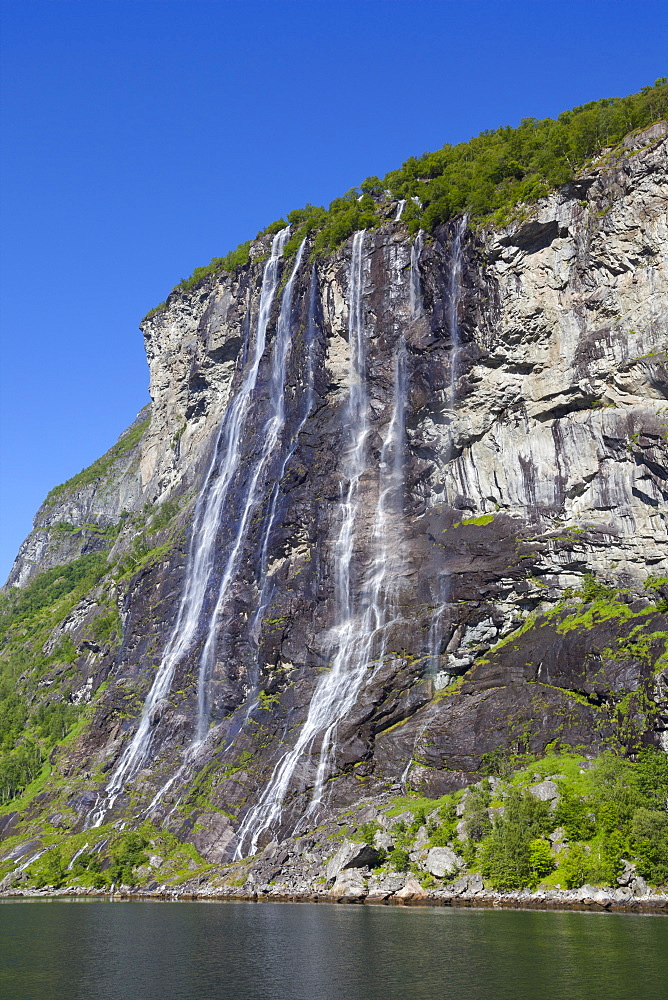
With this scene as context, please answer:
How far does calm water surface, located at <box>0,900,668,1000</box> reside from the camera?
29969 millimetres

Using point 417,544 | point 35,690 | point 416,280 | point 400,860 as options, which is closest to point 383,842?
point 400,860

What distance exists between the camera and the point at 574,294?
82625mm

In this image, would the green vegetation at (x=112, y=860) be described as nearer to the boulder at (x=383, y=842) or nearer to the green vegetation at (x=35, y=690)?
the boulder at (x=383, y=842)

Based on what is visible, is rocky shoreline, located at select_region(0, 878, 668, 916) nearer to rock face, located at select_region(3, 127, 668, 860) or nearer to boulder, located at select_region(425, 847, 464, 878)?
boulder, located at select_region(425, 847, 464, 878)

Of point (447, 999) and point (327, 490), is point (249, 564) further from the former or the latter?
point (447, 999)

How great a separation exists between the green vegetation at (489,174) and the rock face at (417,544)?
11.6 feet

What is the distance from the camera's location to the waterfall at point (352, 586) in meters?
72.1

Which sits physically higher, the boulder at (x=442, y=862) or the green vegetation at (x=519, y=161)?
the green vegetation at (x=519, y=161)

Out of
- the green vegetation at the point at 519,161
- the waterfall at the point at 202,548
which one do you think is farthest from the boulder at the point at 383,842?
the green vegetation at the point at 519,161

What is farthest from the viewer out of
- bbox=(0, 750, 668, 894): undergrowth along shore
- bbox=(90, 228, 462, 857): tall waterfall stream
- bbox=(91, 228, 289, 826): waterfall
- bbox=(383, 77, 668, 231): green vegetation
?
bbox=(91, 228, 289, 826): waterfall

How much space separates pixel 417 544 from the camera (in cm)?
8369

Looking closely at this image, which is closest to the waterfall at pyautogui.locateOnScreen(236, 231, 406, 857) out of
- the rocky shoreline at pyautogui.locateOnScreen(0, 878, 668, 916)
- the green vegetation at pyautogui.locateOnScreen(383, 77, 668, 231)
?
the rocky shoreline at pyautogui.locateOnScreen(0, 878, 668, 916)

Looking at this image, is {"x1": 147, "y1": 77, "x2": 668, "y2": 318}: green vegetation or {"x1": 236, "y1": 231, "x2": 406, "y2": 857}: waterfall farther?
{"x1": 147, "y1": 77, "x2": 668, "y2": 318}: green vegetation

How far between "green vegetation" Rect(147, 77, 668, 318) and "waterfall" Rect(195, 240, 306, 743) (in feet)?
29.8
